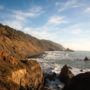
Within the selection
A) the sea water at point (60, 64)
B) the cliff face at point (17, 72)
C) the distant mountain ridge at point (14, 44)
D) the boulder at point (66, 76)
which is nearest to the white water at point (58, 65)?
the sea water at point (60, 64)

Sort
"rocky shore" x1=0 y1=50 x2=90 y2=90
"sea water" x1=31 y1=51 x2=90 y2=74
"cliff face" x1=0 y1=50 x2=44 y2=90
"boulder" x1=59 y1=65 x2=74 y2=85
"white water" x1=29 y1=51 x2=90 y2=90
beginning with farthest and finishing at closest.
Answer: "sea water" x1=31 y1=51 x2=90 y2=74 < "white water" x1=29 y1=51 x2=90 y2=90 < "boulder" x1=59 y1=65 x2=74 y2=85 < "cliff face" x1=0 y1=50 x2=44 y2=90 < "rocky shore" x1=0 y1=50 x2=90 y2=90

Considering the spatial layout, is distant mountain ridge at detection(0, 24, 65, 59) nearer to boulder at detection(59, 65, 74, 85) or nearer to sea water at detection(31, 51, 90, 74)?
sea water at detection(31, 51, 90, 74)

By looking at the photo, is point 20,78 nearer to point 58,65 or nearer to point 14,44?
point 58,65

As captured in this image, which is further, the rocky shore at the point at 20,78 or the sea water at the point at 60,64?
the sea water at the point at 60,64

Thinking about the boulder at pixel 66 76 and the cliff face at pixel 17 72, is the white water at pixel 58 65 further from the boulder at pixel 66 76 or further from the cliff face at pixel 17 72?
the cliff face at pixel 17 72

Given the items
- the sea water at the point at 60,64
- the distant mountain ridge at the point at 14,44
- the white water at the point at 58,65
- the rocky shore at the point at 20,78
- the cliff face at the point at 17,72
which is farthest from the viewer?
A: the sea water at the point at 60,64

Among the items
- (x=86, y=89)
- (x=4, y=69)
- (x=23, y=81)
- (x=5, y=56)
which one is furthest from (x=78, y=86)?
(x=5, y=56)

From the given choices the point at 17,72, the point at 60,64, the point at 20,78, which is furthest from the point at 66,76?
the point at 60,64

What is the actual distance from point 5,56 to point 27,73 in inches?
142

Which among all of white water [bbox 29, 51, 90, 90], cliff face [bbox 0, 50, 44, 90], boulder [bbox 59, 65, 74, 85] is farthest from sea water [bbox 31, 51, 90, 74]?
cliff face [bbox 0, 50, 44, 90]

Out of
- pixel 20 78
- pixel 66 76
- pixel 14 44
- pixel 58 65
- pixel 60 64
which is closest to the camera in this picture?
pixel 20 78

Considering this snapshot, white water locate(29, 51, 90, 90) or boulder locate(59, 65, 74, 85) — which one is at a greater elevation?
boulder locate(59, 65, 74, 85)

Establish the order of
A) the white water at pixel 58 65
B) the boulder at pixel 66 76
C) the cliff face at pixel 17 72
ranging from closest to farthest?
the cliff face at pixel 17 72
the boulder at pixel 66 76
the white water at pixel 58 65

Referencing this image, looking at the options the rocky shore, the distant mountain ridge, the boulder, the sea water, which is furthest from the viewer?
the sea water
